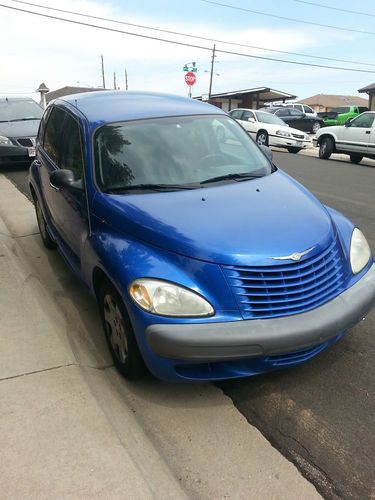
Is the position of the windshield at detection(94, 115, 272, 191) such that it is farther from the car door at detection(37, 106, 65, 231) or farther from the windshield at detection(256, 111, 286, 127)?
the windshield at detection(256, 111, 286, 127)

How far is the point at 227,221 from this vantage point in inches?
113

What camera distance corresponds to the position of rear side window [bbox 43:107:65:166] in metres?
4.41

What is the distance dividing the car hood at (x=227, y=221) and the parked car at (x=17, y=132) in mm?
7174

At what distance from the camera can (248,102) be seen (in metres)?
49.3

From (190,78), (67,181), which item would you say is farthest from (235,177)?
(190,78)

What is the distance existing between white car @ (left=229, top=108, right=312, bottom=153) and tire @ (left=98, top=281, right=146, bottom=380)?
47.6ft

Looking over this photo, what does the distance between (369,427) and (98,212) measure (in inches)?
82.4

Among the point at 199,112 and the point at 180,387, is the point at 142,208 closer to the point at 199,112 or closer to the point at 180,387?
the point at 180,387

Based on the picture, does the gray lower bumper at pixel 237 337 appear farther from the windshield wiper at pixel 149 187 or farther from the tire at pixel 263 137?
the tire at pixel 263 137

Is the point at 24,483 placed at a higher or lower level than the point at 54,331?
higher

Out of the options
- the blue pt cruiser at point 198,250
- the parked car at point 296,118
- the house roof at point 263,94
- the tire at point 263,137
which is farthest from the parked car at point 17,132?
the house roof at point 263,94

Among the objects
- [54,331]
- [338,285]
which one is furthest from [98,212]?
[338,285]

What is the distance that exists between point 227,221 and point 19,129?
8426 millimetres

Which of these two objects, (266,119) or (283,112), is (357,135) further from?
(283,112)
